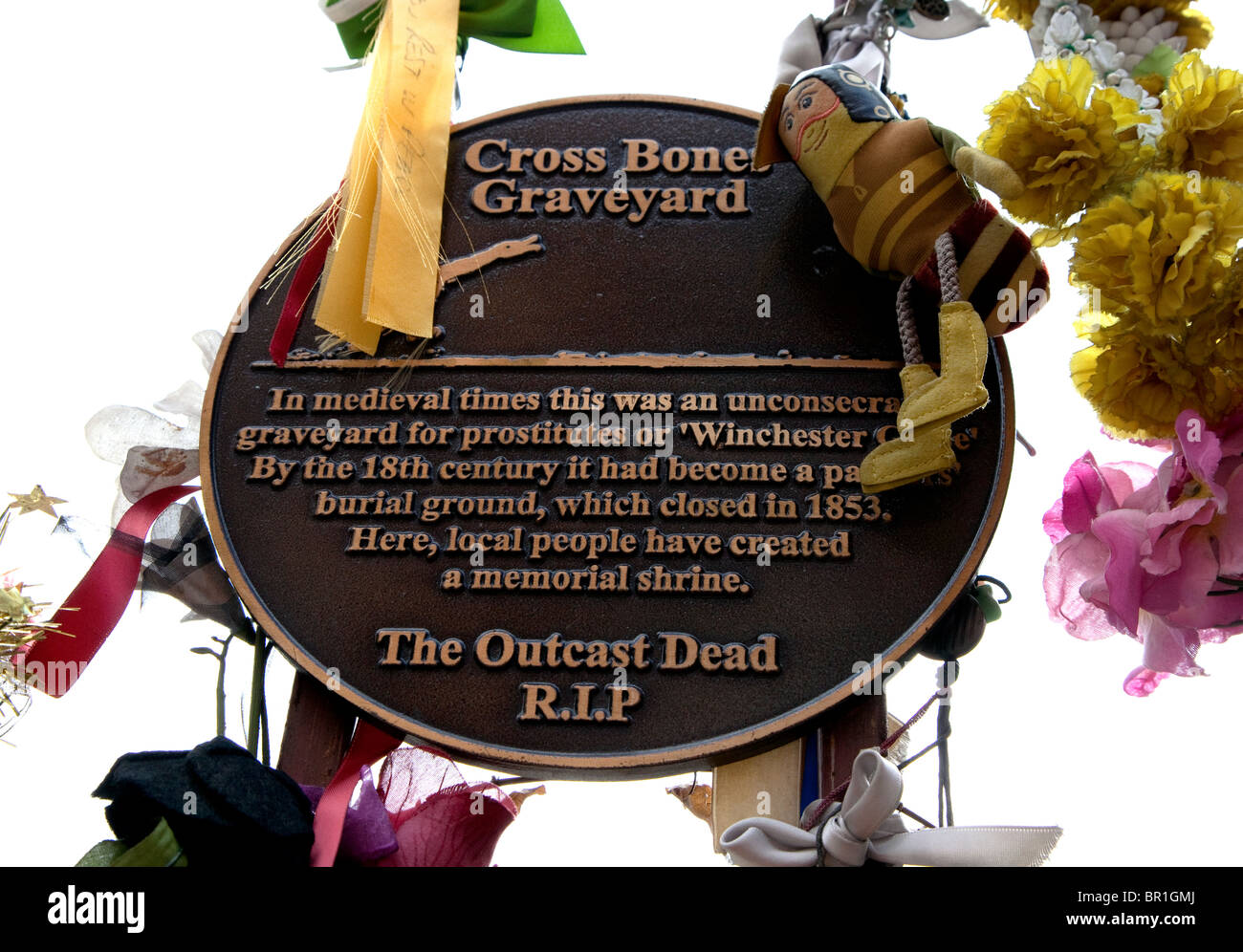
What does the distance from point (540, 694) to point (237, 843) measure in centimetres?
60

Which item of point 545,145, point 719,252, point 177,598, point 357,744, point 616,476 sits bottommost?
point 357,744

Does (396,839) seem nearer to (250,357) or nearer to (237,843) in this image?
(237,843)

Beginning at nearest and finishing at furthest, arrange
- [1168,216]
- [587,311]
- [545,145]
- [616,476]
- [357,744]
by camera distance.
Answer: [1168,216], [357,744], [616,476], [587,311], [545,145]

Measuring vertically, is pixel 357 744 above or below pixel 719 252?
below

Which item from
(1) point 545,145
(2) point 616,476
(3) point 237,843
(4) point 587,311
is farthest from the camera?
(1) point 545,145

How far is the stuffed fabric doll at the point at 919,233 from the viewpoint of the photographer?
2203 millimetres

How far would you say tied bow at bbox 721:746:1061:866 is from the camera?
1897 mm

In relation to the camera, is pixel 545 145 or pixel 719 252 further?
pixel 545 145

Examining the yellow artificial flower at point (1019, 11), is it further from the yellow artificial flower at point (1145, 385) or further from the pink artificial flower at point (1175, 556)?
the pink artificial flower at point (1175, 556)

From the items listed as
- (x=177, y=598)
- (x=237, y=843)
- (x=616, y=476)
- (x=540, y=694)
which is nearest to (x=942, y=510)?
(x=616, y=476)

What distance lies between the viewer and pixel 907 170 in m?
2.37

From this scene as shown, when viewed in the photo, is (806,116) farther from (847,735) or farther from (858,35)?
(847,735)

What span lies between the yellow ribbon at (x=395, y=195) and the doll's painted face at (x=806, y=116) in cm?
87

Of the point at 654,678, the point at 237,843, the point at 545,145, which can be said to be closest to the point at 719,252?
the point at 545,145
